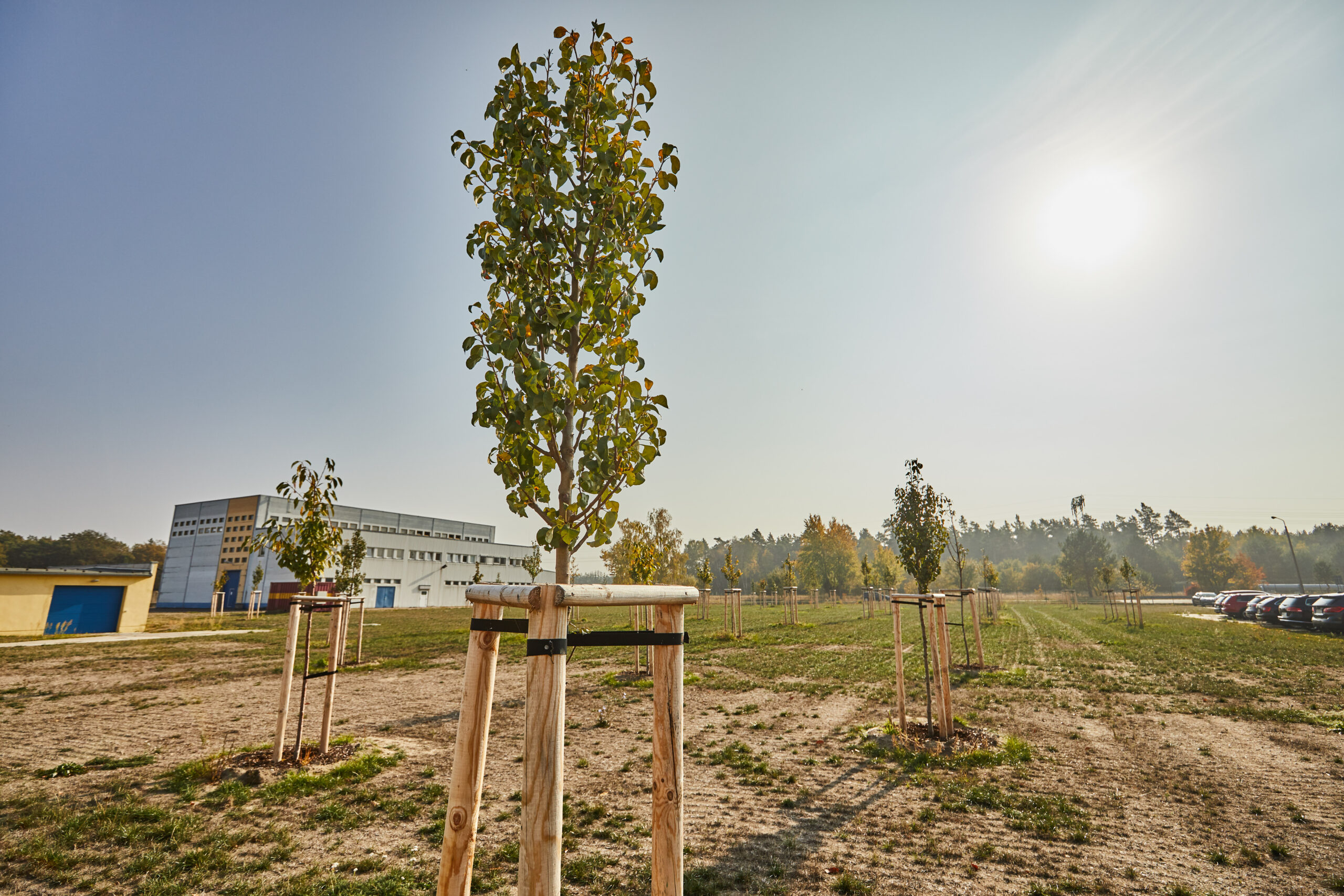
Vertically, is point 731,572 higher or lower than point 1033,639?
higher

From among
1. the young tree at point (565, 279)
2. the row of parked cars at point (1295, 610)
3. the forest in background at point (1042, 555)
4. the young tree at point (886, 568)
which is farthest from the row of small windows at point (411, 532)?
the row of parked cars at point (1295, 610)

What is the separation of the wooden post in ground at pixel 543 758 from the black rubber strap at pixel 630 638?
0.17 metres

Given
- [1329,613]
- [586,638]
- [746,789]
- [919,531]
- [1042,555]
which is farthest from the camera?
[1042,555]

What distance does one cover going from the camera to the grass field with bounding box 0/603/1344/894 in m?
4.79

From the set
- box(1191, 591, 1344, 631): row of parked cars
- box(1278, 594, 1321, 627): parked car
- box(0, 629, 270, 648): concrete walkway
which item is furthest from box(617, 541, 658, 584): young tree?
box(1278, 594, 1321, 627): parked car

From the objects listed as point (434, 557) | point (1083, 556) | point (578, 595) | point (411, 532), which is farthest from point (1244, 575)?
point (411, 532)

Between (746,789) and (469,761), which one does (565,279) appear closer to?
A: (469,761)

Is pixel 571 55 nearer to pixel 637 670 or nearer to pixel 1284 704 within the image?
pixel 637 670

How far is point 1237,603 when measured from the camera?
3466cm

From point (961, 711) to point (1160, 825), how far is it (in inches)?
199

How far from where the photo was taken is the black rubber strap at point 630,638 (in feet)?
7.78

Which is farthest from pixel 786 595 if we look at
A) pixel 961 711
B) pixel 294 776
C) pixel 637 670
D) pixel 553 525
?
pixel 553 525

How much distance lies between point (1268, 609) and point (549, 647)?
135ft

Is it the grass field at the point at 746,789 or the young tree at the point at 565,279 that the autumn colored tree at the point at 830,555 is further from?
the young tree at the point at 565,279
